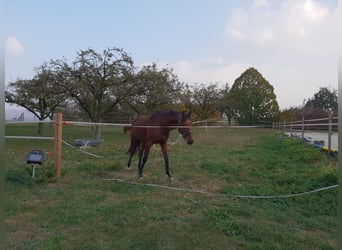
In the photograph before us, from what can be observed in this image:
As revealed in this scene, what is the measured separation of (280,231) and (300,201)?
1140 millimetres

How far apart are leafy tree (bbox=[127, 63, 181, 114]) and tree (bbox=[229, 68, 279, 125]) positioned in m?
14.1

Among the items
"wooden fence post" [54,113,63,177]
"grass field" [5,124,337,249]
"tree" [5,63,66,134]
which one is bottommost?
"grass field" [5,124,337,249]

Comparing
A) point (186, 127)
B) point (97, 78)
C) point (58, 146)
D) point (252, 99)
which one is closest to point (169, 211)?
point (186, 127)

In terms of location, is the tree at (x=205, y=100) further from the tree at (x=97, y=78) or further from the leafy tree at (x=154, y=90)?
the tree at (x=97, y=78)

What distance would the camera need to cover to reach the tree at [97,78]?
14.3 metres

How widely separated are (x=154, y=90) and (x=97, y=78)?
296 centimetres

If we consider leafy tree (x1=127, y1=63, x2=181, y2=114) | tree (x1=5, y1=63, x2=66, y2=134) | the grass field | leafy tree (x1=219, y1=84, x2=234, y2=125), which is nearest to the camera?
the grass field

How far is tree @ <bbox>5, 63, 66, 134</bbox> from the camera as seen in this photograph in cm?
1407

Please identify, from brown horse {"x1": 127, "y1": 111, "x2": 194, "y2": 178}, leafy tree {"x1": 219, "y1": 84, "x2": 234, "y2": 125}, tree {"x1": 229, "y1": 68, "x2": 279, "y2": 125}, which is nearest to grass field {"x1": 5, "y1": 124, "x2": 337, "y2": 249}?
brown horse {"x1": 127, "y1": 111, "x2": 194, "y2": 178}

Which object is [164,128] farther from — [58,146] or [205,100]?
[205,100]

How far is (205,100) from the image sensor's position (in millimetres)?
A: 32938

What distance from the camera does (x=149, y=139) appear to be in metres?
5.11

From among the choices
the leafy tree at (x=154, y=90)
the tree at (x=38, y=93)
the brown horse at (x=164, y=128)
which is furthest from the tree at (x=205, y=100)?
the brown horse at (x=164, y=128)

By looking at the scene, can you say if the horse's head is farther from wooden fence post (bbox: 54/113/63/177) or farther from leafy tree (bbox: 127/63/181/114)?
leafy tree (bbox: 127/63/181/114)
